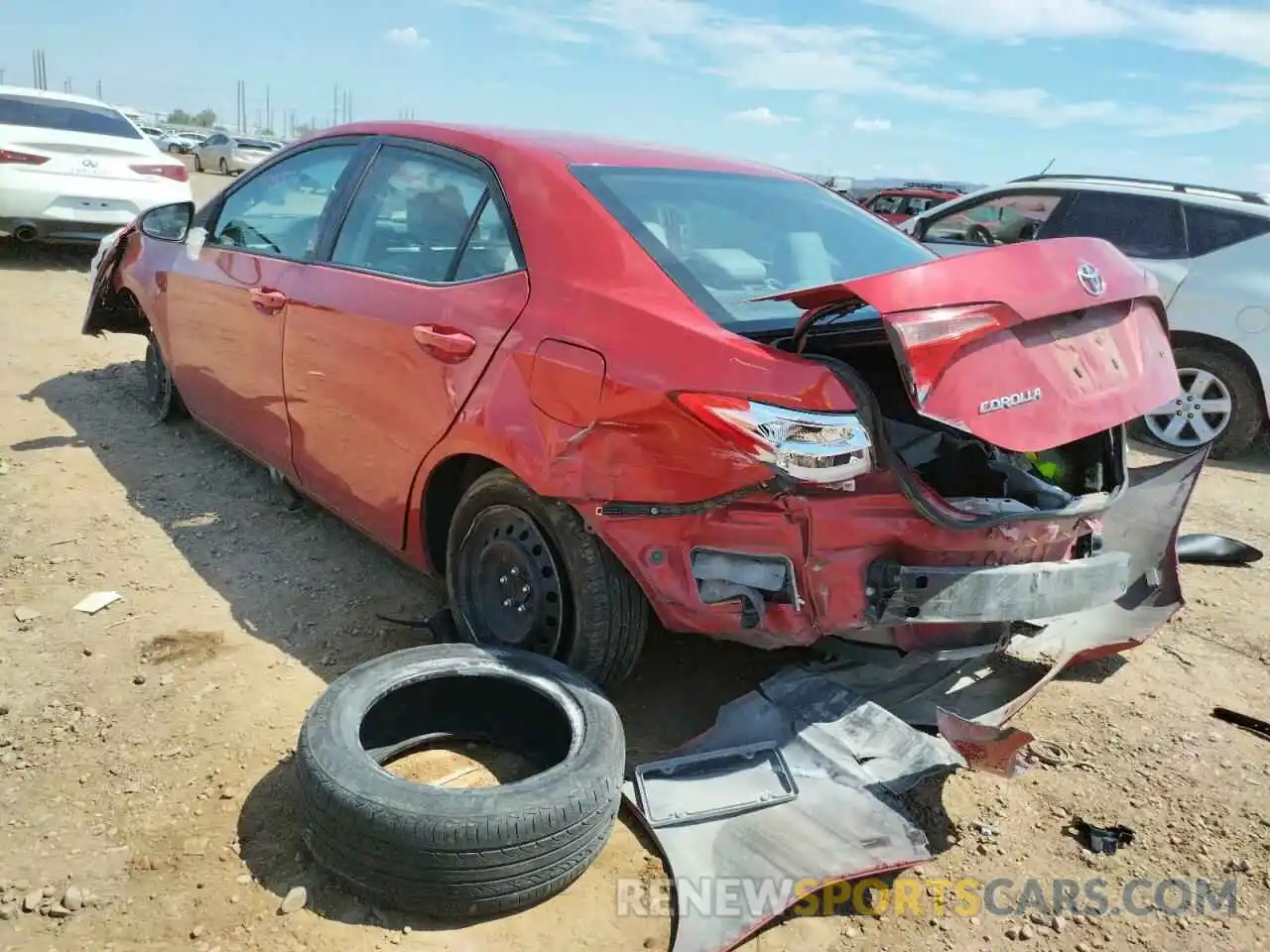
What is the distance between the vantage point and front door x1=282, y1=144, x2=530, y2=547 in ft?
9.20

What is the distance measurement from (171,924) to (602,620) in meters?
1.21

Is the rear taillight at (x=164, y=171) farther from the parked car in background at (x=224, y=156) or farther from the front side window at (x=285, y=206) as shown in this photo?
the parked car in background at (x=224, y=156)

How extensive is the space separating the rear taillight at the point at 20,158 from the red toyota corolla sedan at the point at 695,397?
6.92 m

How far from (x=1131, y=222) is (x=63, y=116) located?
9.70 m

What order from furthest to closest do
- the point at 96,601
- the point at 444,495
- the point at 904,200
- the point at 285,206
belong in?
1. the point at 904,200
2. the point at 285,206
3. the point at 96,601
4. the point at 444,495

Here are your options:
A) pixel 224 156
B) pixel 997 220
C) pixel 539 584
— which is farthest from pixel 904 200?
pixel 224 156

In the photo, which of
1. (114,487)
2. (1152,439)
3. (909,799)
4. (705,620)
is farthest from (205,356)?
(1152,439)

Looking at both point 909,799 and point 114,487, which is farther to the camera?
point 114,487

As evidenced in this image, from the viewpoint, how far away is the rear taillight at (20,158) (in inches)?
338

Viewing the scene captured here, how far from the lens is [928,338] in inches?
82.0

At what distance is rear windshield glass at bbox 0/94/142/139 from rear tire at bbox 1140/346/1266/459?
9.77 m

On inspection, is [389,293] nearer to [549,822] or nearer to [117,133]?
[549,822]

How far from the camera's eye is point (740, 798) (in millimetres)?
2367

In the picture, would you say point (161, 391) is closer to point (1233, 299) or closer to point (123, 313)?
point (123, 313)
